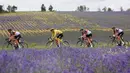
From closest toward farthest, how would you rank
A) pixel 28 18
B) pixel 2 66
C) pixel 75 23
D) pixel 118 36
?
pixel 2 66 < pixel 118 36 < pixel 75 23 < pixel 28 18

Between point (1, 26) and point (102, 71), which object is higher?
point (102, 71)

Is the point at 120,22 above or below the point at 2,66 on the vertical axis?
below

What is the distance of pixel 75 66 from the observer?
20.4ft

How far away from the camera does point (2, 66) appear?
634 cm

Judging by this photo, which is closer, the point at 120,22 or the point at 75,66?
the point at 75,66

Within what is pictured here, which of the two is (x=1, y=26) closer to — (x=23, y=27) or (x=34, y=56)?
(x=23, y=27)

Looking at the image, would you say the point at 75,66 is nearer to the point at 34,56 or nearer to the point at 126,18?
the point at 34,56

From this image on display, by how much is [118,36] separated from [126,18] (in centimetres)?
3807

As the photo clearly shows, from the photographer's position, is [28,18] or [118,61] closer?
[118,61]

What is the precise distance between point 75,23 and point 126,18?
10555 millimetres

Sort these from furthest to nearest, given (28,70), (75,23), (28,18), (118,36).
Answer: (28,18) → (75,23) → (118,36) → (28,70)

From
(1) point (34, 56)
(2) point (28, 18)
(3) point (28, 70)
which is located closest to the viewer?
(3) point (28, 70)

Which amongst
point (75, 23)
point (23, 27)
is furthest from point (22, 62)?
point (75, 23)

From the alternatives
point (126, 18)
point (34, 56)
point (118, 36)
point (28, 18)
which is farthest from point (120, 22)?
point (34, 56)
